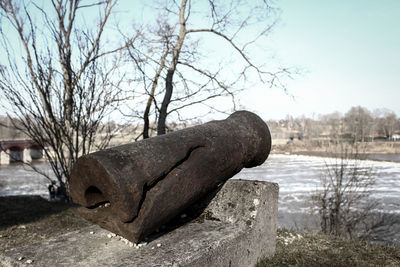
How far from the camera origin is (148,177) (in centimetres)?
231

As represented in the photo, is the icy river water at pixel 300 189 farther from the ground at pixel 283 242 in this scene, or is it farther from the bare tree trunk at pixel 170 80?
the bare tree trunk at pixel 170 80

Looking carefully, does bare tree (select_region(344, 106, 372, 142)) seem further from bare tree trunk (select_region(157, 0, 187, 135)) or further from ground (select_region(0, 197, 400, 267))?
ground (select_region(0, 197, 400, 267))

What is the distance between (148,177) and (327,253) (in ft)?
8.75

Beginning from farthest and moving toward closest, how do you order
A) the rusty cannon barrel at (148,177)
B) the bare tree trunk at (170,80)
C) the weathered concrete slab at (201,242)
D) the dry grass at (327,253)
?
the bare tree trunk at (170,80) → the dry grass at (327,253) → the weathered concrete slab at (201,242) → the rusty cannon barrel at (148,177)

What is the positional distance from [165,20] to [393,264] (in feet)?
24.3

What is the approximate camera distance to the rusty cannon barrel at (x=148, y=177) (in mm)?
2189

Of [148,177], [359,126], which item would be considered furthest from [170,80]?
[359,126]

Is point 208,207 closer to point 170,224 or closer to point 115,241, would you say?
point 170,224

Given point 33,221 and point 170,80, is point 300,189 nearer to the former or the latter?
point 170,80

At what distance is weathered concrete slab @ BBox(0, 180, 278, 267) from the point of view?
2383mm

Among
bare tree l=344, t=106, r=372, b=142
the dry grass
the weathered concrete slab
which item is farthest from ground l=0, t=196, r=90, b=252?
bare tree l=344, t=106, r=372, b=142

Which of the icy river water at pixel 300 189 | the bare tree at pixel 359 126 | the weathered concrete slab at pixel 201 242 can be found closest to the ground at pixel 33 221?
the icy river water at pixel 300 189

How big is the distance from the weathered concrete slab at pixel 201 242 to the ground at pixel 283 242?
1.29ft

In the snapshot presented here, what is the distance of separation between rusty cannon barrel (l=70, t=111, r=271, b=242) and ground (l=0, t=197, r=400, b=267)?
128 cm
